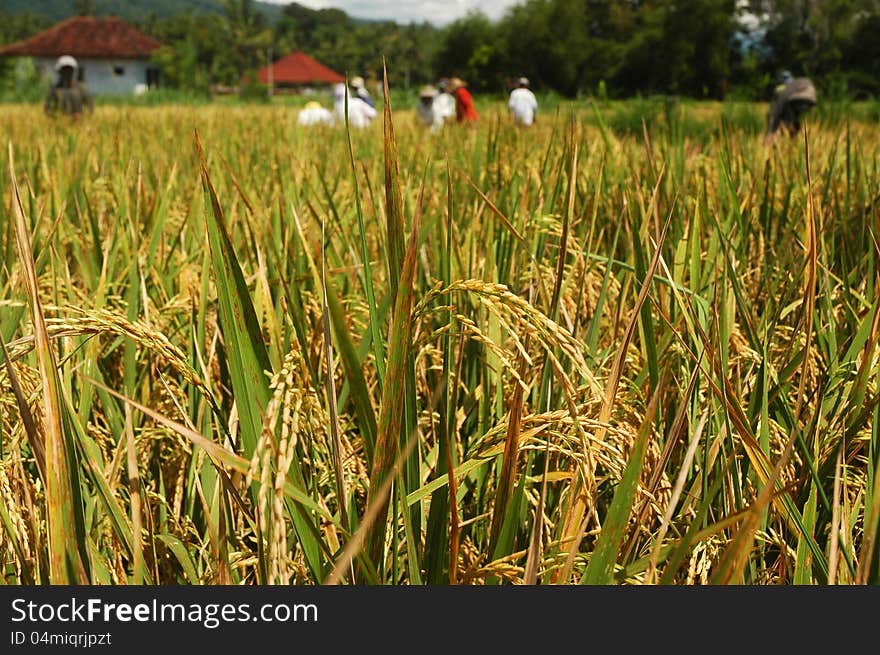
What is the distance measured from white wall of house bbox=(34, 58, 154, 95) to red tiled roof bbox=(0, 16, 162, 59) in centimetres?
57

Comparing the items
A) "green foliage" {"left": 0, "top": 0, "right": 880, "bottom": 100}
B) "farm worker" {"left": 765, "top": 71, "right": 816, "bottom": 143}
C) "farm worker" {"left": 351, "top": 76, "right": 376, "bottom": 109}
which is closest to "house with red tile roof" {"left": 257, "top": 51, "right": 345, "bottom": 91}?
"green foliage" {"left": 0, "top": 0, "right": 880, "bottom": 100}

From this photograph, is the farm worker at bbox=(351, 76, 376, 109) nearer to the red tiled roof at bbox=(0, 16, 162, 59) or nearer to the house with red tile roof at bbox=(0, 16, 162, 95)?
the house with red tile roof at bbox=(0, 16, 162, 95)

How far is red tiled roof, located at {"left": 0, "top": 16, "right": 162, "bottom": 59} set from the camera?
162 ft

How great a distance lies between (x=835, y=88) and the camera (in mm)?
10578

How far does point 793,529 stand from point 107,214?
82.7 inches

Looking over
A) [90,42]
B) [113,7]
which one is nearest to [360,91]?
Answer: [90,42]

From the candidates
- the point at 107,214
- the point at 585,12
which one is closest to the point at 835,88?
the point at 107,214

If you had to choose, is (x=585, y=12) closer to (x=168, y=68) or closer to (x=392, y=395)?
(x=168, y=68)

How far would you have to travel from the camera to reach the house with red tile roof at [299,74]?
8719 cm

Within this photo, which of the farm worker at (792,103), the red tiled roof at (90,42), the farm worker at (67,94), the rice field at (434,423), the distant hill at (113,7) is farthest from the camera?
the distant hill at (113,7)

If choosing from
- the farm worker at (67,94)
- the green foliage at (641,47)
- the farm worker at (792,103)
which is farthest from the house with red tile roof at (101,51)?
the farm worker at (792,103)

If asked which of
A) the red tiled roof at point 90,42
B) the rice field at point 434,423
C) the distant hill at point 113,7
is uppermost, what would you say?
the distant hill at point 113,7

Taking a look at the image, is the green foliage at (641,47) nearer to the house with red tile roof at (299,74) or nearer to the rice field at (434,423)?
the house with red tile roof at (299,74)

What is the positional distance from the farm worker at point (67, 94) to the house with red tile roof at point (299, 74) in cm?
8013
